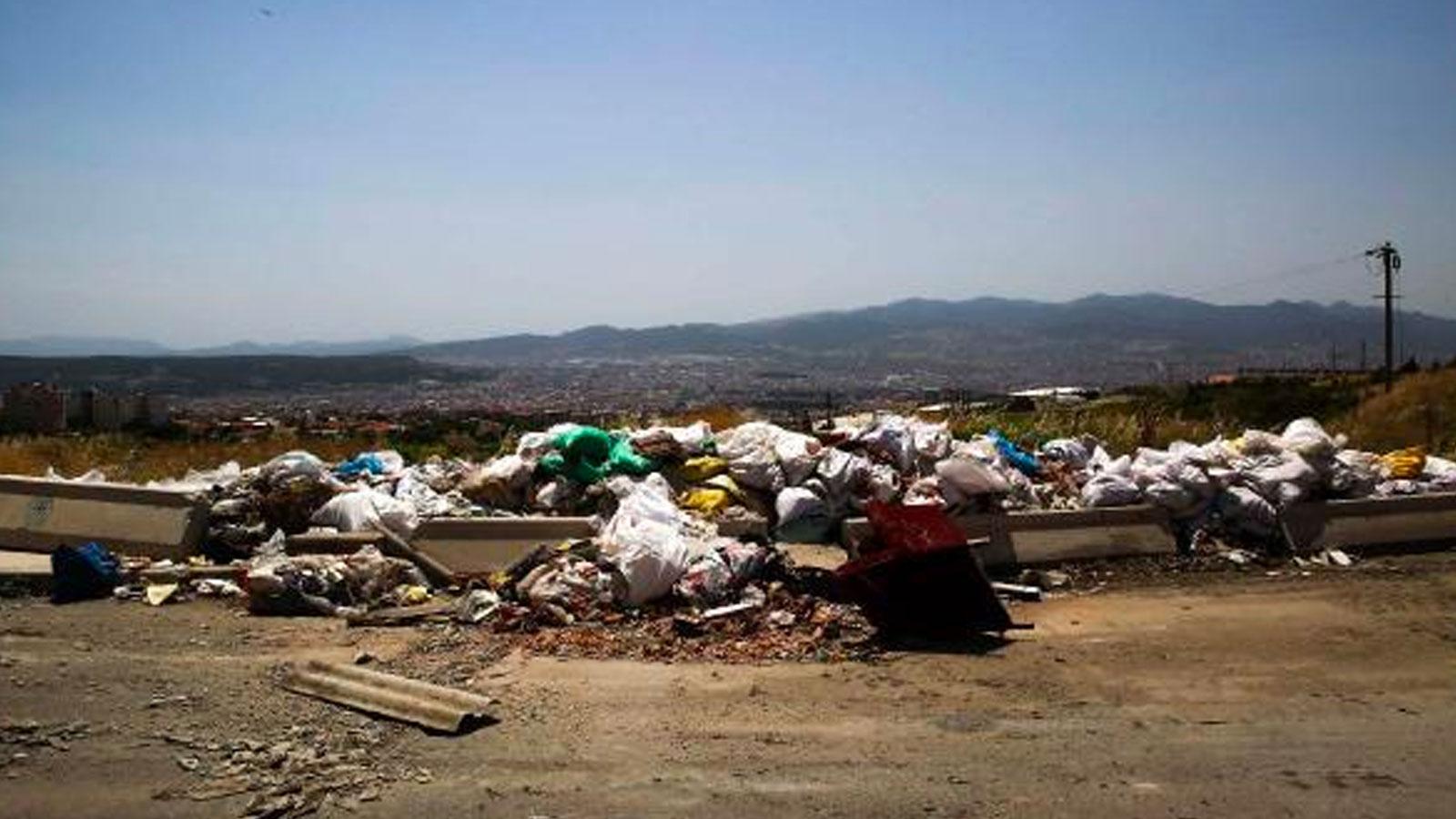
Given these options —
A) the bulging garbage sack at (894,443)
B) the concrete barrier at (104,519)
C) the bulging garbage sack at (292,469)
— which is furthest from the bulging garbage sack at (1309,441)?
the concrete barrier at (104,519)

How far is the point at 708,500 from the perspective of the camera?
9938 mm

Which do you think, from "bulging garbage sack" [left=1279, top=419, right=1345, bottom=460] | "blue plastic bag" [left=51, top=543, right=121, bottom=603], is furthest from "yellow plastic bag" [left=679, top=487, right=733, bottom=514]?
"bulging garbage sack" [left=1279, top=419, right=1345, bottom=460]

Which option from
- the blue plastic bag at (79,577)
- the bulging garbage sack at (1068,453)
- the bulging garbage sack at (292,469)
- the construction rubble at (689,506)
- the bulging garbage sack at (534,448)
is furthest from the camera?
the bulging garbage sack at (1068,453)

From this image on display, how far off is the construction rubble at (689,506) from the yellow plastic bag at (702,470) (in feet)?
0.07

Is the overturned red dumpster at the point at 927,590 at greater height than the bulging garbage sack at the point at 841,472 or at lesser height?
lesser

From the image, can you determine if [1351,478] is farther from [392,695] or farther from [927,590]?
[392,695]

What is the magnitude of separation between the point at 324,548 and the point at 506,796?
16.5 feet

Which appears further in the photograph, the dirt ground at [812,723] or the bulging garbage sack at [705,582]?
the bulging garbage sack at [705,582]

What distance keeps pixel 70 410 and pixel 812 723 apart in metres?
43.6

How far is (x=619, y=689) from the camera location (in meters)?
6.21

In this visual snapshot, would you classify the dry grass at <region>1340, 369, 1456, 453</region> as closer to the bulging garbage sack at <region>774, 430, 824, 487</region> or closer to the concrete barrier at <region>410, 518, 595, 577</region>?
the bulging garbage sack at <region>774, 430, 824, 487</region>

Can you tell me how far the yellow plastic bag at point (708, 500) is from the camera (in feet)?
32.3

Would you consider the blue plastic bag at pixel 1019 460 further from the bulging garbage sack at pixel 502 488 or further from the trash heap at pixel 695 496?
the bulging garbage sack at pixel 502 488

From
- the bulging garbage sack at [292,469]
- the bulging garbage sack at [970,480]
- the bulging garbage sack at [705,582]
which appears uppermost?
the bulging garbage sack at [292,469]
